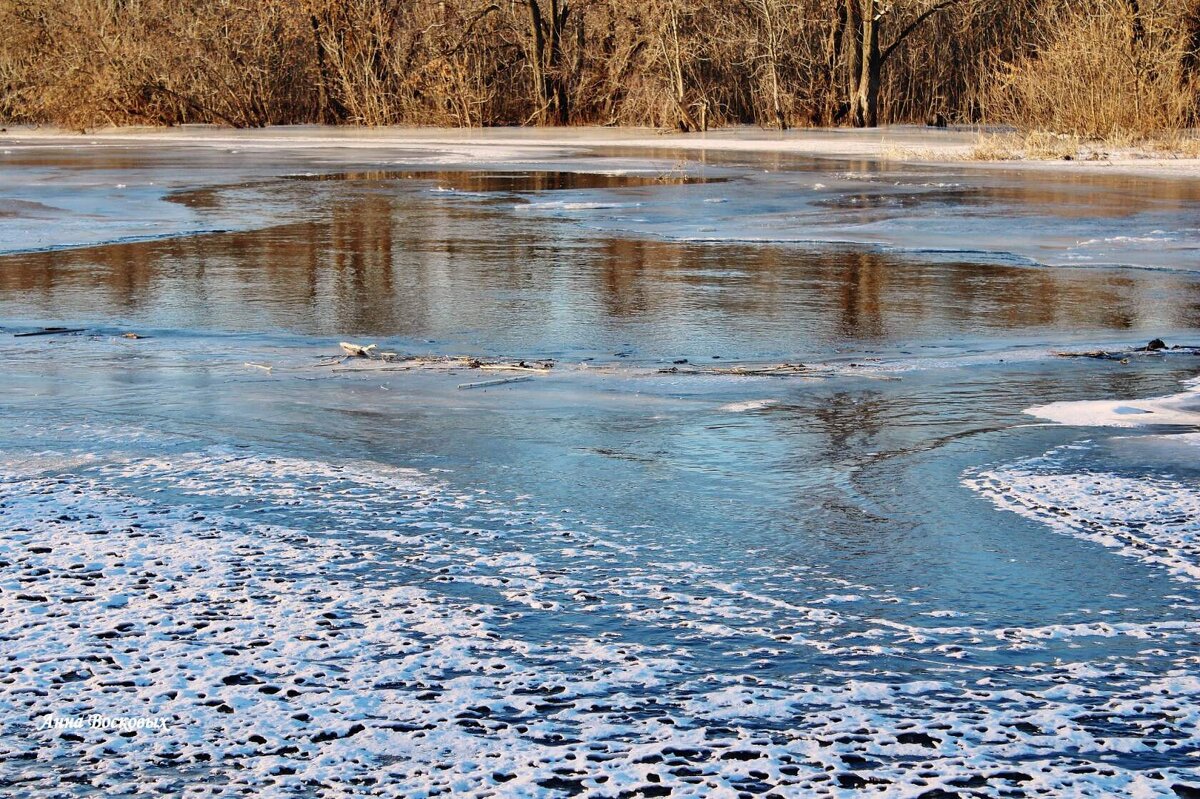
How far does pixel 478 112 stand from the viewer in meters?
38.1

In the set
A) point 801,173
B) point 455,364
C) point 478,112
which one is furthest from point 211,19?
point 455,364

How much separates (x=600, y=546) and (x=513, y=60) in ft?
119


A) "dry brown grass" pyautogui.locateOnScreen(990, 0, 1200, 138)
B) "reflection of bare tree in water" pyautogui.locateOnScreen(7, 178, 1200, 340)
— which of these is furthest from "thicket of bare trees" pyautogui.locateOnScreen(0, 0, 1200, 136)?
"reflection of bare tree in water" pyautogui.locateOnScreen(7, 178, 1200, 340)

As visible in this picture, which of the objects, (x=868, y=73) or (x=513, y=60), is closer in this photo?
(x=868, y=73)

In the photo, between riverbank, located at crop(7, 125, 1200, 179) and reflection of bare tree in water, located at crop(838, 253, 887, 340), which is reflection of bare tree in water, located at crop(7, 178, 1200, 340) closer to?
reflection of bare tree in water, located at crop(838, 253, 887, 340)

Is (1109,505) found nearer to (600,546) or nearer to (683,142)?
(600,546)

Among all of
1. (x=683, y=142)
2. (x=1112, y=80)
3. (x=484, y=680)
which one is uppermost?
(x=1112, y=80)

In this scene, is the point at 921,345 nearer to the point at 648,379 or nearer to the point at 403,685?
the point at 648,379

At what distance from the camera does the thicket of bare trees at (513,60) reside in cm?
3478

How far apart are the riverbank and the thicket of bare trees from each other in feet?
3.04

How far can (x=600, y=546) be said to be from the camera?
159 inches

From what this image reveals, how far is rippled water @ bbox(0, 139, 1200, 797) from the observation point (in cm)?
279

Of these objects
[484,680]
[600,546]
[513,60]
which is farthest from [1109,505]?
[513,60]

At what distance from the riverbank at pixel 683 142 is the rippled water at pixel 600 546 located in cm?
1313
